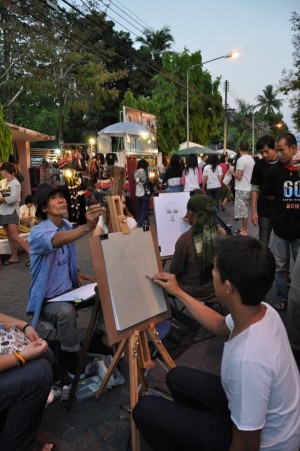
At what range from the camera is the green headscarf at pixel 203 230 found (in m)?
3.44

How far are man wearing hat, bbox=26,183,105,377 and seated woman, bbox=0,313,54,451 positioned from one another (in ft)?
1.85

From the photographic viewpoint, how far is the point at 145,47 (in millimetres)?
35094

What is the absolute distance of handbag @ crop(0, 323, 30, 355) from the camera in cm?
210

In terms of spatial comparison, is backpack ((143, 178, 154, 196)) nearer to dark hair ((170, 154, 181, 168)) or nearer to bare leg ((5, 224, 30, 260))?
dark hair ((170, 154, 181, 168))

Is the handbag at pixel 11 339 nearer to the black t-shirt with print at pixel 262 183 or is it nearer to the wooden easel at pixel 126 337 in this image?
the wooden easel at pixel 126 337

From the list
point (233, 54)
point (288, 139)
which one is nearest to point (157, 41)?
point (233, 54)

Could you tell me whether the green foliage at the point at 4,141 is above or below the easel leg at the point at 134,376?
above

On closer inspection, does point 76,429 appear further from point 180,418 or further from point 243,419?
point 243,419

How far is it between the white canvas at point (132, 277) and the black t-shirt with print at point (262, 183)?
2.53 meters

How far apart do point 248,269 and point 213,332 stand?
0.71 m

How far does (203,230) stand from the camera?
3443 mm

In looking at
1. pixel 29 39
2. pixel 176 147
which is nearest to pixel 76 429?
pixel 29 39

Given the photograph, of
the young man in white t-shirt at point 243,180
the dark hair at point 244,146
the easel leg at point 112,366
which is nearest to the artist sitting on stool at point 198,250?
the easel leg at point 112,366

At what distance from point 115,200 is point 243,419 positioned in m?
1.62
